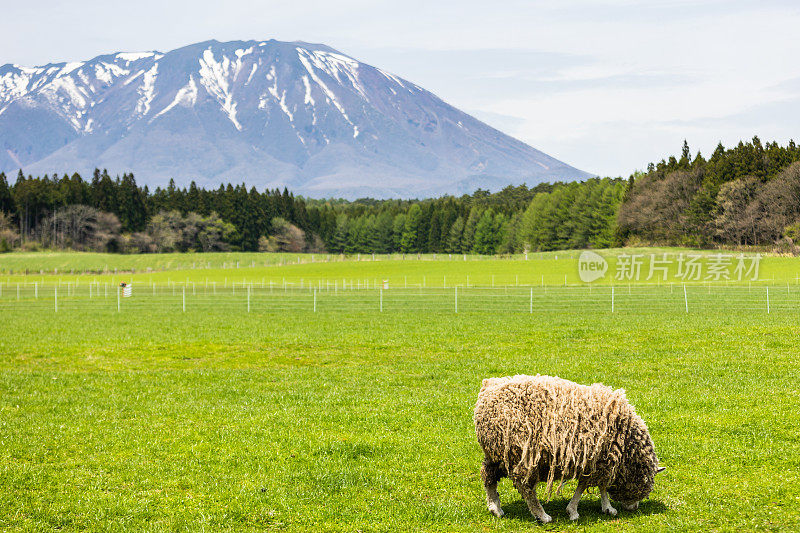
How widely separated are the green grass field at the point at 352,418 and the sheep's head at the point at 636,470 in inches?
12.6

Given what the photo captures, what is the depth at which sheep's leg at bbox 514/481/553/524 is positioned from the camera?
871 centimetres

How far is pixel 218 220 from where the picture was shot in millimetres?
152750

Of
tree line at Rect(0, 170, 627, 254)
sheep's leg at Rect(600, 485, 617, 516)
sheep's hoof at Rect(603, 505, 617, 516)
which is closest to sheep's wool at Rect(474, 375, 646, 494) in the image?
sheep's leg at Rect(600, 485, 617, 516)

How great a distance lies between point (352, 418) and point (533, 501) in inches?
257

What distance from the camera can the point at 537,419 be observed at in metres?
8.48

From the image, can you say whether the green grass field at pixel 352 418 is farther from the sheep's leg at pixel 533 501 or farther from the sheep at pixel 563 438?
the sheep at pixel 563 438

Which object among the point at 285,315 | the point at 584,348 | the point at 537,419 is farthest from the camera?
the point at 285,315

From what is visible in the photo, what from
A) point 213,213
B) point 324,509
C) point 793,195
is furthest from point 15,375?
point 213,213

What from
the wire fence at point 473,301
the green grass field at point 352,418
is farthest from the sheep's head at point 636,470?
the wire fence at point 473,301

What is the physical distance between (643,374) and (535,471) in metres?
11.6

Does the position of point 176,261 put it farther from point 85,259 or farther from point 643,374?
point 643,374

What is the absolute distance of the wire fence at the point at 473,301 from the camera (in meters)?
43.2

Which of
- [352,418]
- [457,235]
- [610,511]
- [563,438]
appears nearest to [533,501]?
[563,438]

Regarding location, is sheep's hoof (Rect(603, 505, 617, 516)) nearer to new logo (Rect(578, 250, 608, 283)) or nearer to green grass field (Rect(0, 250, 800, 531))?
green grass field (Rect(0, 250, 800, 531))
